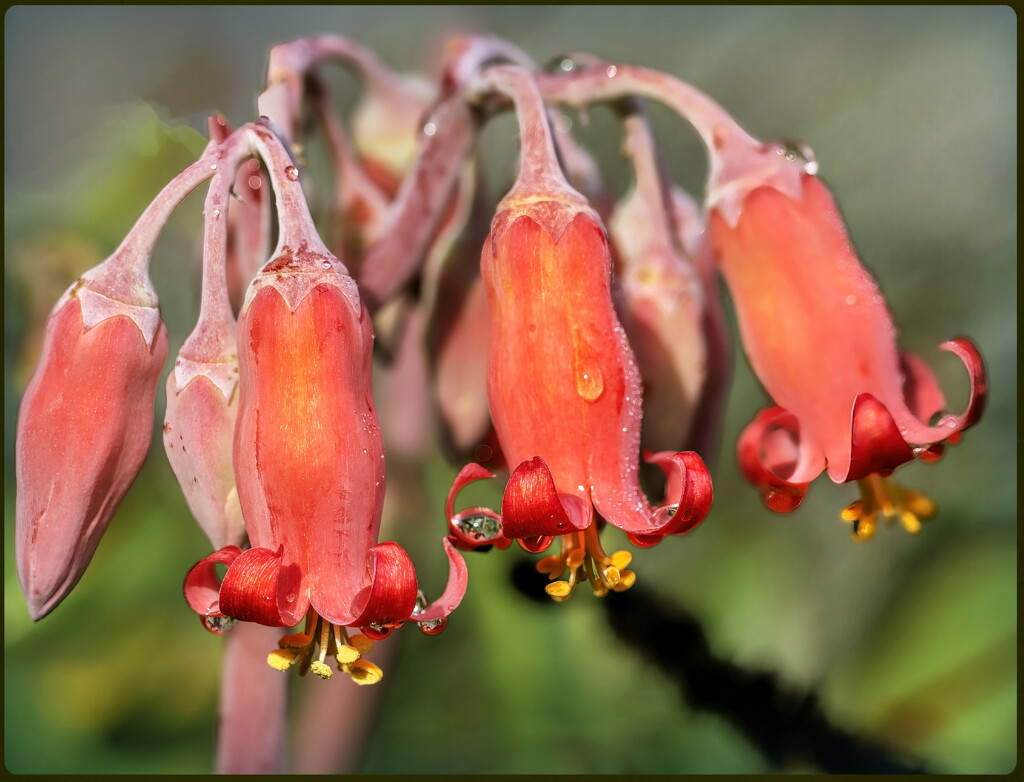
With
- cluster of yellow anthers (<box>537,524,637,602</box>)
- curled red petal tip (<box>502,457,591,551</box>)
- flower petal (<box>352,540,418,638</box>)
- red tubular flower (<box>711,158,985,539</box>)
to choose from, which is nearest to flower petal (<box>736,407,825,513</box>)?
red tubular flower (<box>711,158,985,539</box>)

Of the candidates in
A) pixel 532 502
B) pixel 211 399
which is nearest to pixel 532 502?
pixel 532 502

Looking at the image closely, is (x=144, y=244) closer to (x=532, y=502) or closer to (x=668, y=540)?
(x=532, y=502)

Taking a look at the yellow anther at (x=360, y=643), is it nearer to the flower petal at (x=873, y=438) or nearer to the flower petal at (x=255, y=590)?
the flower petal at (x=255, y=590)

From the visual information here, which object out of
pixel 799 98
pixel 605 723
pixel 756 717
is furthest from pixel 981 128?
pixel 605 723

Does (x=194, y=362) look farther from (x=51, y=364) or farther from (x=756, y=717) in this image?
(x=756, y=717)

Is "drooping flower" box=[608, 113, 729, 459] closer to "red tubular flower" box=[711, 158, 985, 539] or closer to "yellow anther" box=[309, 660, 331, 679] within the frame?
"red tubular flower" box=[711, 158, 985, 539]

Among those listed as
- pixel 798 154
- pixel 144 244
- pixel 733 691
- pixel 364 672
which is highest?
pixel 798 154
